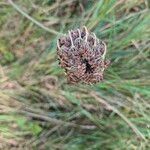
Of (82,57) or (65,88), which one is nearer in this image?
(82,57)

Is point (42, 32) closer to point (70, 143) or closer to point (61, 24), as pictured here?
point (61, 24)

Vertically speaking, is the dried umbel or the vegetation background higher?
the dried umbel

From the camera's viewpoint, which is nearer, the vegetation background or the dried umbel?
the dried umbel

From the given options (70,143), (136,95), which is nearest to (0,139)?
(70,143)

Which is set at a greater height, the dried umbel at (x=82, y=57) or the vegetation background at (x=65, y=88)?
the dried umbel at (x=82, y=57)
